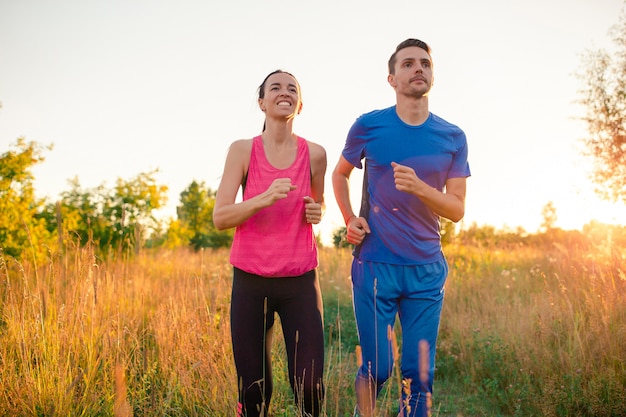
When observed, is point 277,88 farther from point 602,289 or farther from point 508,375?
point 602,289

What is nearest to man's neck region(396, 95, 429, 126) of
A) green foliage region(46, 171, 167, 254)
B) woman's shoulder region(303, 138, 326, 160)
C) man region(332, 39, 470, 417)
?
man region(332, 39, 470, 417)

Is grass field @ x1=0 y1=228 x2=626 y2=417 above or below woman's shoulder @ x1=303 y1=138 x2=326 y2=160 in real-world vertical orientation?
below

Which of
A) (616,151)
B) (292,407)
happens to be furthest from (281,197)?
(616,151)

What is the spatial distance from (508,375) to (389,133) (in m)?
3.02

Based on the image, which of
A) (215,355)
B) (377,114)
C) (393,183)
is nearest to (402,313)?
(393,183)

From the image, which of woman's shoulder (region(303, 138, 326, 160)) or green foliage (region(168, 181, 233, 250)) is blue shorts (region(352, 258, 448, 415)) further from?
green foliage (region(168, 181, 233, 250))

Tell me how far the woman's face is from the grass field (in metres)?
1.39

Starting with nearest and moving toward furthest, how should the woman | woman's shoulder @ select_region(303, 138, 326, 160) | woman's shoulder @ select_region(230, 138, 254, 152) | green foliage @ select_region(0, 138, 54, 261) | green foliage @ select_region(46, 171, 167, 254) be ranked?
the woman → woman's shoulder @ select_region(230, 138, 254, 152) → woman's shoulder @ select_region(303, 138, 326, 160) → green foliage @ select_region(0, 138, 54, 261) → green foliage @ select_region(46, 171, 167, 254)

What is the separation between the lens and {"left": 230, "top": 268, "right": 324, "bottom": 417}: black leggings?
104 inches

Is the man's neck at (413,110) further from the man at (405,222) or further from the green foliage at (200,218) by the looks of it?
the green foliage at (200,218)

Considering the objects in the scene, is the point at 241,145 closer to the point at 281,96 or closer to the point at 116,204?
the point at 281,96

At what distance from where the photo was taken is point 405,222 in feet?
9.50

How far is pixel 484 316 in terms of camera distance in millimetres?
6078

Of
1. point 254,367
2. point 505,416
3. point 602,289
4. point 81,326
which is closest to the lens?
point 254,367
